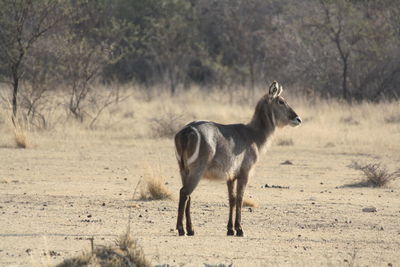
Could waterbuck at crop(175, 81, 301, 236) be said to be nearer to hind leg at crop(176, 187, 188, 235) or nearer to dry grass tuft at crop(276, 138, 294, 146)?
hind leg at crop(176, 187, 188, 235)

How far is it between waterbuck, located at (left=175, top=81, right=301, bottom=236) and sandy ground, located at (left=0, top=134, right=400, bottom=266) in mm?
435

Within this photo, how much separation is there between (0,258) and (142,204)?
12.6 ft

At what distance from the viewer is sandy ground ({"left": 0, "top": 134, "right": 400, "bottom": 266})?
775 cm

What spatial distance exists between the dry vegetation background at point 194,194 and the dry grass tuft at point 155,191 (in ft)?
0.07

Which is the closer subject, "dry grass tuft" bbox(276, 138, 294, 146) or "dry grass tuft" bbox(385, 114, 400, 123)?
"dry grass tuft" bbox(276, 138, 294, 146)

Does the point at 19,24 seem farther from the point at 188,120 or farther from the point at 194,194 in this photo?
the point at 194,194

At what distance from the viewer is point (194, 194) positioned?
12125 millimetres

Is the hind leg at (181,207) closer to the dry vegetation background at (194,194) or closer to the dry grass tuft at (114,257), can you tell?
the dry vegetation background at (194,194)

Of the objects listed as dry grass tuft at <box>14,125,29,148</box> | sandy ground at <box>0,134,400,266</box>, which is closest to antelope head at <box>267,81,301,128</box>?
sandy ground at <box>0,134,400,266</box>

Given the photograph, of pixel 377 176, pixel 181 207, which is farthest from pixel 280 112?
pixel 377 176

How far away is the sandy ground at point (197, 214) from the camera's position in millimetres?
7754

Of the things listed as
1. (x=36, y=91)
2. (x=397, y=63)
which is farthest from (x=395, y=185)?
(x=397, y=63)

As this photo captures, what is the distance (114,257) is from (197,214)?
3.86 meters

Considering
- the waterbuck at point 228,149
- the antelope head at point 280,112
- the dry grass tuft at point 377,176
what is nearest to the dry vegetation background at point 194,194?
the dry grass tuft at point 377,176
